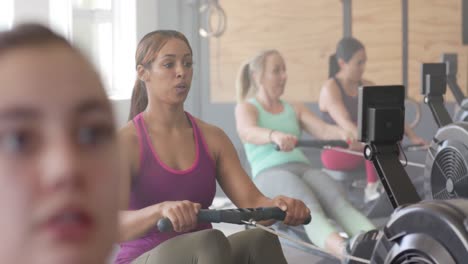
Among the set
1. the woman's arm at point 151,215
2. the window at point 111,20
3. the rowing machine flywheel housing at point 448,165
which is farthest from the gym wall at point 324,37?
→ the woman's arm at point 151,215

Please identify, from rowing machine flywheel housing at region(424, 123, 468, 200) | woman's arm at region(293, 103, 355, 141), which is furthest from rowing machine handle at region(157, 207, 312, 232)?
woman's arm at region(293, 103, 355, 141)

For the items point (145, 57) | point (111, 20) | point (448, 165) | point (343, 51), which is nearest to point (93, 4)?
point (111, 20)

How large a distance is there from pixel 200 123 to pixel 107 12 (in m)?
0.90

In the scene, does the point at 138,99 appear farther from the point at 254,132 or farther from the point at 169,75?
the point at 254,132

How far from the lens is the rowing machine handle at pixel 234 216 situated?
1413 millimetres

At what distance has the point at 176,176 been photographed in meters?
1.68

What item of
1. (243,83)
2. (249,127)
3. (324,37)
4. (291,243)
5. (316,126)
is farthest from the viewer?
(324,37)

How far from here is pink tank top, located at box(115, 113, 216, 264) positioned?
5.43 feet

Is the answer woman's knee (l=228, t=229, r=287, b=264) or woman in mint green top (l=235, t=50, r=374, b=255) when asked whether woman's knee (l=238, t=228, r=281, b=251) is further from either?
woman in mint green top (l=235, t=50, r=374, b=255)

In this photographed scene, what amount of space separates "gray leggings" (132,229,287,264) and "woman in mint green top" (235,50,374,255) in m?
1.70

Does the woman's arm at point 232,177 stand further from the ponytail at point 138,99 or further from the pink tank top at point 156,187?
the ponytail at point 138,99

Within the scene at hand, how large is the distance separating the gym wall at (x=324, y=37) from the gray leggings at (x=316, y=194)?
0.47 metres

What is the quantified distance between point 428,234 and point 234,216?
1.37 feet

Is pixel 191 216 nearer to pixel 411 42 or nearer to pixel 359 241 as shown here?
pixel 359 241
